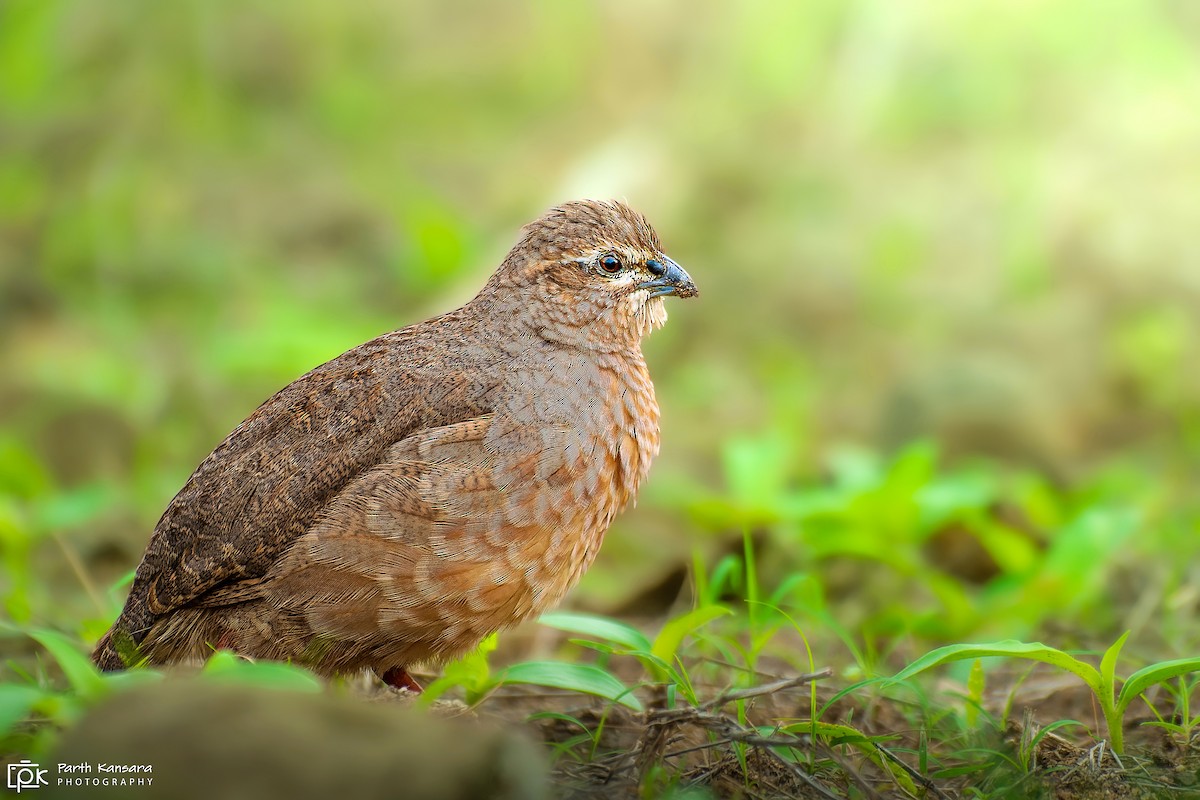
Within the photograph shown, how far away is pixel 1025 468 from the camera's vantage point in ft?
23.7

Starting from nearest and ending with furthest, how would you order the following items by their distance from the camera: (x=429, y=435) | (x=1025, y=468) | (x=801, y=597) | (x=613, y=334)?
1. (x=429, y=435)
2. (x=613, y=334)
3. (x=801, y=597)
4. (x=1025, y=468)

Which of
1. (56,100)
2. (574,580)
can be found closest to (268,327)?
(56,100)

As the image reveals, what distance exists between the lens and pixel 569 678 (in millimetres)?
2967

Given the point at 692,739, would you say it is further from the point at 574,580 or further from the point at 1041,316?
the point at 1041,316

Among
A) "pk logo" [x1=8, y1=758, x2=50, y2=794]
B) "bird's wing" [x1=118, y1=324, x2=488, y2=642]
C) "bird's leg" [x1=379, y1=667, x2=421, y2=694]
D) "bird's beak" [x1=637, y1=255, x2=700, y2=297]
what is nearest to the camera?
"pk logo" [x1=8, y1=758, x2=50, y2=794]

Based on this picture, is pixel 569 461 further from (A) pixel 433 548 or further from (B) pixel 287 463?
(B) pixel 287 463

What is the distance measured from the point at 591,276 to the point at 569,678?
152cm

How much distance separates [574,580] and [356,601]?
2.34ft

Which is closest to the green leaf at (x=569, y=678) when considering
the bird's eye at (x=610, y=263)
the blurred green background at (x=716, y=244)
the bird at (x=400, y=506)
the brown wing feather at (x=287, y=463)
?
the bird at (x=400, y=506)

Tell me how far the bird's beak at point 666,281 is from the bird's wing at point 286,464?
82cm

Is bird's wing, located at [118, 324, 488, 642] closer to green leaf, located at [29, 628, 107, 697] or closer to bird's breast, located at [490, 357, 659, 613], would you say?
bird's breast, located at [490, 357, 659, 613]

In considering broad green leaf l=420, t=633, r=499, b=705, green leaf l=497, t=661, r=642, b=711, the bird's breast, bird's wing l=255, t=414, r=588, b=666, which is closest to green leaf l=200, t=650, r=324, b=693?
broad green leaf l=420, t=633, r=499, b=705

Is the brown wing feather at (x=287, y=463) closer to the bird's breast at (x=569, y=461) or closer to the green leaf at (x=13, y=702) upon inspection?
the bird's breast at (x=569, y=461)

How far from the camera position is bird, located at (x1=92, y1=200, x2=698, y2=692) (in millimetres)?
3260
